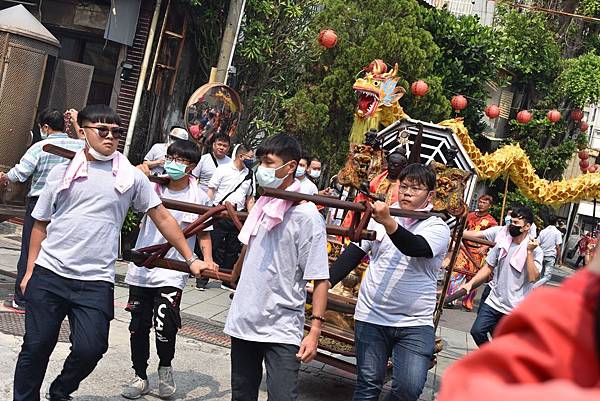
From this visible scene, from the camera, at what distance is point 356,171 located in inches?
306

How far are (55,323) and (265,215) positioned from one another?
1.26 metres

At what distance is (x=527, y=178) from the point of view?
53.8ft

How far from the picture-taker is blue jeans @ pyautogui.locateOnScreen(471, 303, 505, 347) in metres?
7.74

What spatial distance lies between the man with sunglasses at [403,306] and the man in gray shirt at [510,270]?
8.37ft

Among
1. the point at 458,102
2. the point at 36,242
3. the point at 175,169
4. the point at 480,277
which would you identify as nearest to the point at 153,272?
the point at 175,169

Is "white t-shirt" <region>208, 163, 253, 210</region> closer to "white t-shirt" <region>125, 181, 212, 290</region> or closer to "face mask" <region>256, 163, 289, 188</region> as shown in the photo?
"white t-shirt" <region>125, 181, 212, 290</region>

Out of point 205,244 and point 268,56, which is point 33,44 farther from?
point 205,244

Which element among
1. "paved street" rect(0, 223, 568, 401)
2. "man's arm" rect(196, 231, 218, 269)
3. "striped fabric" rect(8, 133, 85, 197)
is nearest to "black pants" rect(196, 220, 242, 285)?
"paved street" rect(0, 223, 568, 401)

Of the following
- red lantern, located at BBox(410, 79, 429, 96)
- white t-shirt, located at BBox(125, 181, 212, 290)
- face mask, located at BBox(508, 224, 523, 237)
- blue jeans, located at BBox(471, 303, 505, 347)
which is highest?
red lantern, located at BBox(410, 79, 429, 96)

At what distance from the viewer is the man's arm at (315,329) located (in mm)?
4477

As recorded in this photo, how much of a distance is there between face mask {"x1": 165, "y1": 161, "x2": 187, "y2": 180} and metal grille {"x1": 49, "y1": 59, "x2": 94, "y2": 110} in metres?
6.24

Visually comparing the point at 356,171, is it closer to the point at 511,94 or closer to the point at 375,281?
the point at 375,281

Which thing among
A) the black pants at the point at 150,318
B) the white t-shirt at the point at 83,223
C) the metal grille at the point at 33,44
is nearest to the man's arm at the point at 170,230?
the white t-shirt at the point at 83,223

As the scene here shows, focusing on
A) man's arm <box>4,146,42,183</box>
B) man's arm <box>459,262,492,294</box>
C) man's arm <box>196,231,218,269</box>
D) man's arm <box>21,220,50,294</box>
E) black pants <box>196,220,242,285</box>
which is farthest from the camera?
black pants <box>196,220,242,285</box>
